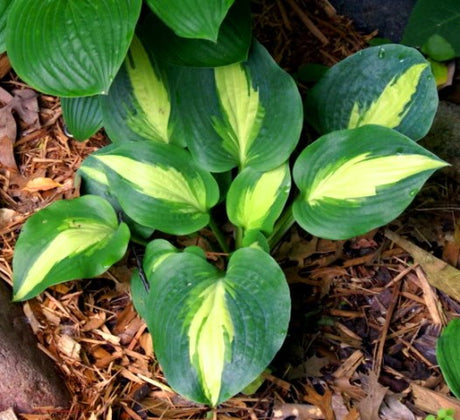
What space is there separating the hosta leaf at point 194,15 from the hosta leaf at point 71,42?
0.20 feet

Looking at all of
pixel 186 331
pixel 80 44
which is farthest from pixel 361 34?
pixel 186 331

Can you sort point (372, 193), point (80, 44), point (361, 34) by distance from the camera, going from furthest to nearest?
point (361, 34) → point (372, 193) → point (80, 44)

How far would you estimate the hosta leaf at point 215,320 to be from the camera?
1360mm

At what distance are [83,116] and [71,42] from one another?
48cm

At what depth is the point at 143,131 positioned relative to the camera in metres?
1.75

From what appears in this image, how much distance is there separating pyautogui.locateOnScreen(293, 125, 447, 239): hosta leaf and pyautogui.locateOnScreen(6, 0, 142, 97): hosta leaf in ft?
1.78

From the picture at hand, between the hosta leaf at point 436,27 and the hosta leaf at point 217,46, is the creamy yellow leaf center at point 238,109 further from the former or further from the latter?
the hosta leaf at point 436,27

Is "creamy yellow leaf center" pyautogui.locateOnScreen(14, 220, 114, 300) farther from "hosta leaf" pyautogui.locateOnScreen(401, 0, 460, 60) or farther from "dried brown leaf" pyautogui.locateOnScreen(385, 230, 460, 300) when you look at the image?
"hosta leaf" pyautogui.locateOnScreen(401, 0, 460, 60)

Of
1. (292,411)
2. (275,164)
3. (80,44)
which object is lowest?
(292,411)

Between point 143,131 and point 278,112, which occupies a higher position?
point 278,112

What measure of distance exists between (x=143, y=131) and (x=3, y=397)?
784 mm

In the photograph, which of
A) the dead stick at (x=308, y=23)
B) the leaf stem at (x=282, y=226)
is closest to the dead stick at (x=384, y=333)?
A: the leaf stem at (x=282, y=226)

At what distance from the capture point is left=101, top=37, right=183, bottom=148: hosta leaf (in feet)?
5.63

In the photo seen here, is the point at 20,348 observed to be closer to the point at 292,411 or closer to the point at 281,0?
the point at 292,411
